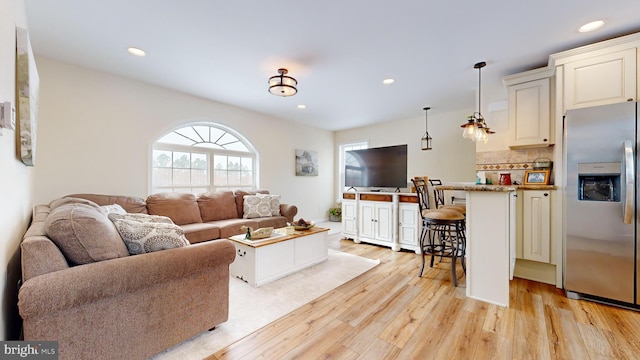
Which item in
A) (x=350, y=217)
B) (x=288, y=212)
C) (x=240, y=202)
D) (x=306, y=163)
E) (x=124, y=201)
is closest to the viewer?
(x=124, y=201)

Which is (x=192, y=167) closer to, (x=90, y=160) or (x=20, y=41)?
(x=90, y=160)

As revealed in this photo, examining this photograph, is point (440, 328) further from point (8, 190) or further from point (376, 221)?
point (8, 190)

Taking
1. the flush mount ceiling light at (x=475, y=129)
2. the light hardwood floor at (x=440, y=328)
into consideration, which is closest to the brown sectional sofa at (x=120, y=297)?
the light hardwood floor at (x=440, y=328)

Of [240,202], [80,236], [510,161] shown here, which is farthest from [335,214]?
[80,236]

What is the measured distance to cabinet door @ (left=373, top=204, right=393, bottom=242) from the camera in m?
3.92

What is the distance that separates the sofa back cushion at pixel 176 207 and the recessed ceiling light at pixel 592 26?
15.3 ft

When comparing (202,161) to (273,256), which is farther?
(202,161)

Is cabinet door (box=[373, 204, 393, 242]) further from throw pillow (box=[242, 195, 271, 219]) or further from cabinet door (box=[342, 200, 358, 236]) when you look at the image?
throw pillow (box=[242, 195, 271, 219])

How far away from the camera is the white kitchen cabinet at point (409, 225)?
3.67 m

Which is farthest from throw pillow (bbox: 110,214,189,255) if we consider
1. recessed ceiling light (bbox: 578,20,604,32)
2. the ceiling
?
recessed ceiling light (bbox: 578,20,604,32)

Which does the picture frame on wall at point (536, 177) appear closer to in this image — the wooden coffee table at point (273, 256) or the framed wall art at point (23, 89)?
the wooden coffee table at point (273, 256)

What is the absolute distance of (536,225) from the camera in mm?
2635

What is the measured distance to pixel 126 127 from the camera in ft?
10.7

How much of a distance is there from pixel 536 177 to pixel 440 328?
Result: 89.0 inches
